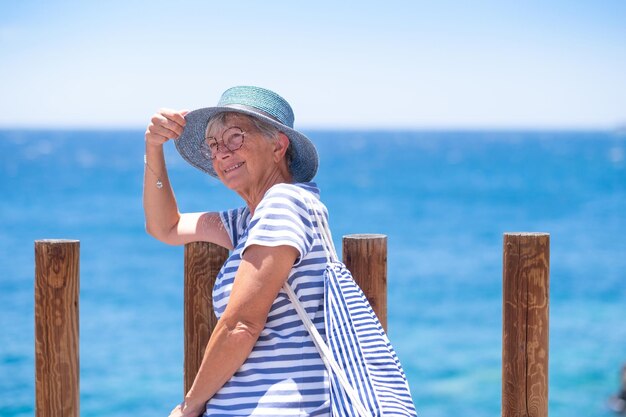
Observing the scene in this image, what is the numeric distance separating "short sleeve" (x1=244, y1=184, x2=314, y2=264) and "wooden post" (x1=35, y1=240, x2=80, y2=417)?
0.75 m

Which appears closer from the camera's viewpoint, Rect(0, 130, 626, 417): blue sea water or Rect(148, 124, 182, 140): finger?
Rect(148, 124, 182, 140): finger

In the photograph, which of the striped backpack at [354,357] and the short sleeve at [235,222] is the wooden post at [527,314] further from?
the short sleeve at [235,222]

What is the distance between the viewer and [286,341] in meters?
2.85

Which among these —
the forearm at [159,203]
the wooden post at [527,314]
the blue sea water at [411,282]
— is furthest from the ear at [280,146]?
the blue sea water at [411,282]

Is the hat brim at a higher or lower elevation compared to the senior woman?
higher

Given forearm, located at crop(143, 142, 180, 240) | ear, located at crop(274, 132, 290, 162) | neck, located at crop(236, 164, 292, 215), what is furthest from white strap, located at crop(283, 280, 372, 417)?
forearm, located at crop(143, 142, 180, 240)

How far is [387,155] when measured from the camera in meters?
88.8

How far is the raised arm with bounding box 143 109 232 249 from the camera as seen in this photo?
3295mm

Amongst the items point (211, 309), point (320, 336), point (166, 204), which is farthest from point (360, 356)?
point (166, 204)

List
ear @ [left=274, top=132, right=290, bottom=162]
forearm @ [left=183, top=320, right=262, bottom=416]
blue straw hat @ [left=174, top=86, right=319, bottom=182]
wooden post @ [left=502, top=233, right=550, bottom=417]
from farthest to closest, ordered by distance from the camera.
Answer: wooden post @ [left=502, top=233, right=550, bottom=417] → ear @ [left=274, top=132, right=290, bottom=162] → blue straw hat @ [left=174, top=86, right=319, bottom=182] → forearm @ [left=183, top=320, right=262, bottom=416]

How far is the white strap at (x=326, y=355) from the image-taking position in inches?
106

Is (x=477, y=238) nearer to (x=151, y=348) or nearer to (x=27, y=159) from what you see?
(x=151, y=348)

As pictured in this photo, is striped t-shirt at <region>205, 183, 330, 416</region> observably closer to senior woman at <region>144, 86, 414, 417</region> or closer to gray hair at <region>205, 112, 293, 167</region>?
senior woman at <region>144, 86, 414, 417</region>

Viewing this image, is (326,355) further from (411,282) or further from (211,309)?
(411,282)
